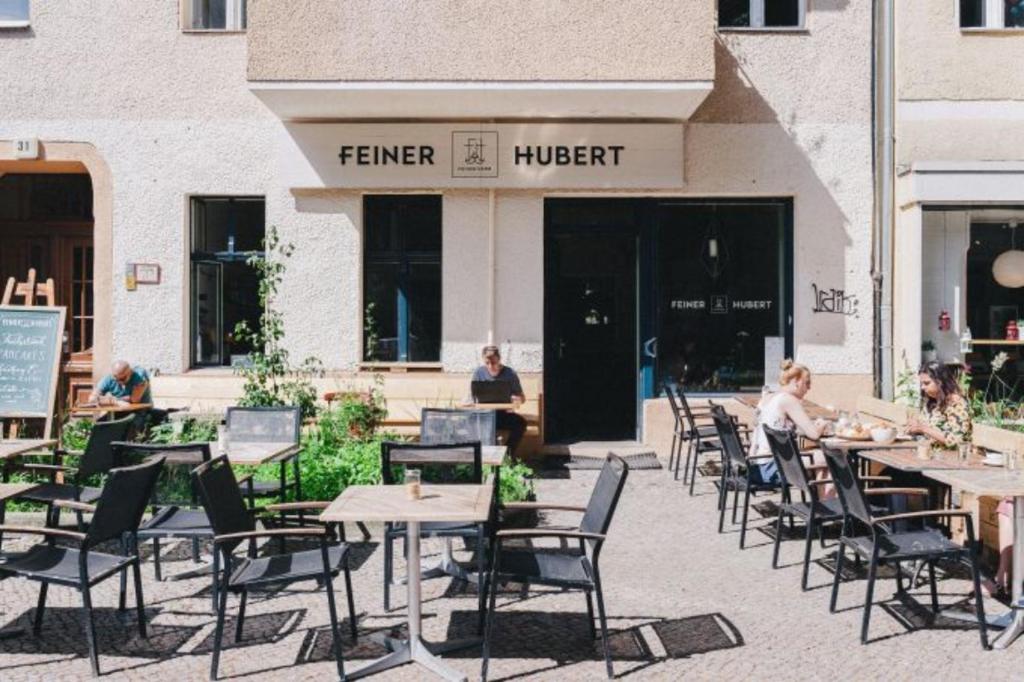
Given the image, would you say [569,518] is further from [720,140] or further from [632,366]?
[720,140]

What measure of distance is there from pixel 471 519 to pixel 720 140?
8.45m

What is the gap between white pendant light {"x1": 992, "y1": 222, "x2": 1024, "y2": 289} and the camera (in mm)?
12367

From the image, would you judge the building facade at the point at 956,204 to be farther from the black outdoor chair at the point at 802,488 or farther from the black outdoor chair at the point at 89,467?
the black outdoor chair at the point at 89,467

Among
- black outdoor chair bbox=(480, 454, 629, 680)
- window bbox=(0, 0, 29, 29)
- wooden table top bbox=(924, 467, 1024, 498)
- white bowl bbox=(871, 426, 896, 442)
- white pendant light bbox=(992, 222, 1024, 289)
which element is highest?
window bbox=(0, 0, 29, 29)

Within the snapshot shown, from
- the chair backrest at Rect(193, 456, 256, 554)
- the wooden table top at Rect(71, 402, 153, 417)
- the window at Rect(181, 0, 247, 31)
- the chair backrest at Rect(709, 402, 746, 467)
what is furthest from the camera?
the window at Rect(181, 0, 247, 31)

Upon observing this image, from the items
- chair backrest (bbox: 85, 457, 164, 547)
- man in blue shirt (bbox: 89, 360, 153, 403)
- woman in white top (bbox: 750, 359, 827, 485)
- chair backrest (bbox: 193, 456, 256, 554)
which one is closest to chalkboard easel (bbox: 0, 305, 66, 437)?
man in blue shirt (bbox: 89, 360, 153, 403)

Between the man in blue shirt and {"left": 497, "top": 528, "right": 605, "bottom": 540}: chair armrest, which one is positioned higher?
the man in blue shirt

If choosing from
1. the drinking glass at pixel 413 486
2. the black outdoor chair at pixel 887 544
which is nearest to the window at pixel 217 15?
the drinking glass at pixel 413 486

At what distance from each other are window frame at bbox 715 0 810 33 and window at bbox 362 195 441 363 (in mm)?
4090

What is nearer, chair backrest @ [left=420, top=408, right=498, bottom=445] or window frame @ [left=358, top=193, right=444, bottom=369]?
chair backrest @ [left=420, top=408, right=498, bottom=445]

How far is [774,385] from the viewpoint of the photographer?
12.6m

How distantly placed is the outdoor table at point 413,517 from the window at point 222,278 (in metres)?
7.72

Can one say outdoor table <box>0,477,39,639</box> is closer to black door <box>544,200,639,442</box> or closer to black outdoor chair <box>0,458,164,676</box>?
black outdoor chair <box>0,458,164,676</box>

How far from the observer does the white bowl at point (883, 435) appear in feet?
26.0
